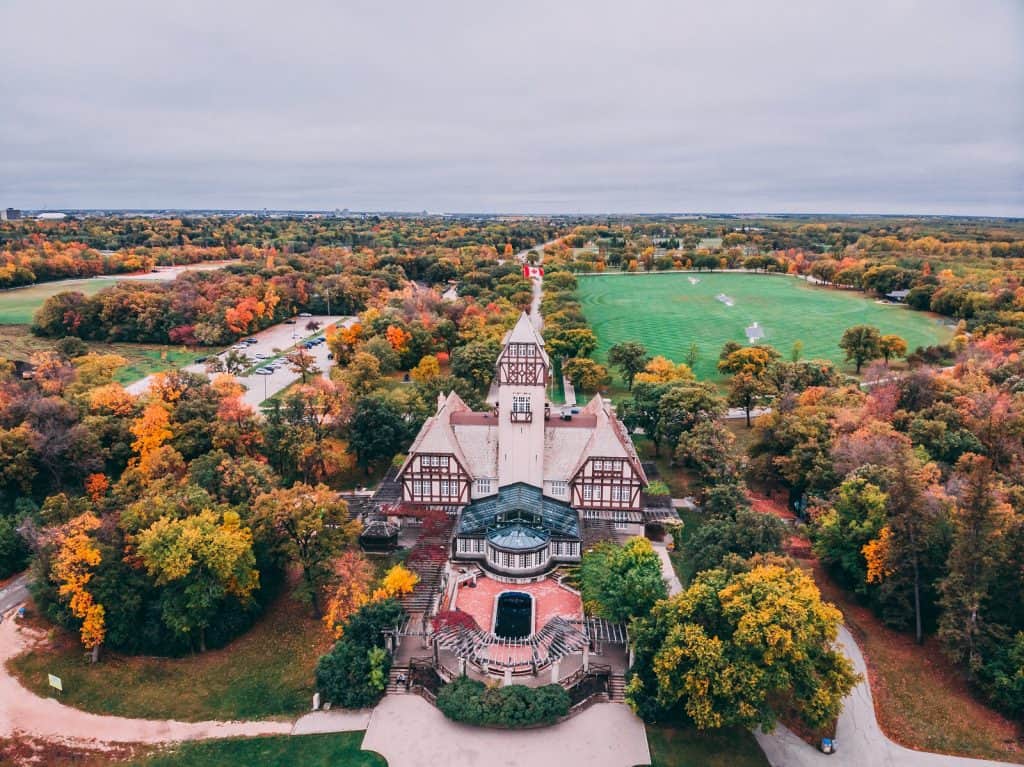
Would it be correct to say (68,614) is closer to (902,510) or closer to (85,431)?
(85,431)

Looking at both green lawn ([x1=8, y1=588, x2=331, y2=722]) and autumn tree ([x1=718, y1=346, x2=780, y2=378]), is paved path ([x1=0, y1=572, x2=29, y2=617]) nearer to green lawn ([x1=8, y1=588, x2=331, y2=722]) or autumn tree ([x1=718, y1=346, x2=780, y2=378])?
green lawn ([x1=8, y1=588, x2=331, y2=722])

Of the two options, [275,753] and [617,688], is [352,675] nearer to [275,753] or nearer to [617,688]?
[275,753]

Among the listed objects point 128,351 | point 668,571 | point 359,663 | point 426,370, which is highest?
point 426,370

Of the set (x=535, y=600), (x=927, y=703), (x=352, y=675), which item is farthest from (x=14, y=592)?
(x=927, y=703)

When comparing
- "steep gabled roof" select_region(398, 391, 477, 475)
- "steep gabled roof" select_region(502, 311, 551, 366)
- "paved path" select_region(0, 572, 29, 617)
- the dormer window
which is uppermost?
"steep gabled roof" select_region(502, 311, 551, 366)

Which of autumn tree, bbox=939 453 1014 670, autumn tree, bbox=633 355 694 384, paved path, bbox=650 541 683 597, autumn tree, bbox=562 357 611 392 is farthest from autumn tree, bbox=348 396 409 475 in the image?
autumn tree, bbox=939 453 1014 670

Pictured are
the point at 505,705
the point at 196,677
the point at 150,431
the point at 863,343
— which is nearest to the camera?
the point at 505,705

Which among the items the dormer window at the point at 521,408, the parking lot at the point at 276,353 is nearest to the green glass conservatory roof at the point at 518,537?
the dormer window at the point at 521,408

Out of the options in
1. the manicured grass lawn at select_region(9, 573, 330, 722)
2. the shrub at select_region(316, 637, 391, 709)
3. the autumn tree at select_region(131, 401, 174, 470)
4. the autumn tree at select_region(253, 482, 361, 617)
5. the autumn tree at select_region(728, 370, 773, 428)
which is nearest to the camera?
the shrub at select_region(316, 637, 391, 709)

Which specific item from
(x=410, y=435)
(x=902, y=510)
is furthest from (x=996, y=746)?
(x=410, y=435)
